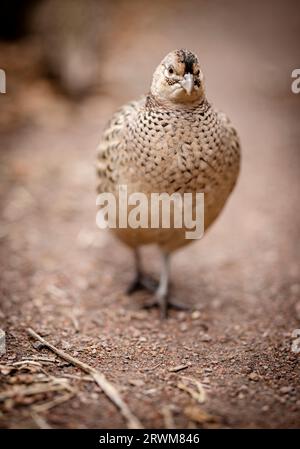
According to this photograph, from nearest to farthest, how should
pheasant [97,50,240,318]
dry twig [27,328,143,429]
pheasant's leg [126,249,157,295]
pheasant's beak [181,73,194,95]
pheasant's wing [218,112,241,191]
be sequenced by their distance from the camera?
dry twig [27,328,143,429]
pheasant's beak [181,73,194,95]
pheasant [97,50,240,318]
pheasant's wing [218,112,241,191]
pheasant's leg [126,249,157,295]

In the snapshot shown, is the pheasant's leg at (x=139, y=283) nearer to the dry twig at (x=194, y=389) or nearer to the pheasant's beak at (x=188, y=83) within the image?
the dry twig at (x=194, y=389)

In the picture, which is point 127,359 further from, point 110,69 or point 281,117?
point 110,69

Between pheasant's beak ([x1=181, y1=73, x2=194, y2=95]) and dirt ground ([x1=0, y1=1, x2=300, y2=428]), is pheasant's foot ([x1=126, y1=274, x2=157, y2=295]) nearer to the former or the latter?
dirt ground ([x1=0, y1=1, x2=300, y2=428])

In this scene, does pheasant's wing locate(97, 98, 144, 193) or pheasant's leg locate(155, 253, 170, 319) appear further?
pheasant's leg locate(155, 253, 170, 319)

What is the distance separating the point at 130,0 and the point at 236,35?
8.97ft

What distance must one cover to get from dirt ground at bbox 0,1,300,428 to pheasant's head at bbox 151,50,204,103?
156 cm

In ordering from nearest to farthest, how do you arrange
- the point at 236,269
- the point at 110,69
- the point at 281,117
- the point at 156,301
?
the point at 156,301
the point at 236,269
the point at 281,117
the point at 110,69

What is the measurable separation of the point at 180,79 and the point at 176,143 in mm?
363

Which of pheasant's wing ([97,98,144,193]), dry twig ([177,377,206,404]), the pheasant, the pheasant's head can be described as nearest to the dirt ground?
dry twig ([177,377,206,404])

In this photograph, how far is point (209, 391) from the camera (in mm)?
2680

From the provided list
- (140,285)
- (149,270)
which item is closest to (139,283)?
Answer: (140,285)

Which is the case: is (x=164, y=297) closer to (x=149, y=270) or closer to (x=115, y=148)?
(x=149, y=270)

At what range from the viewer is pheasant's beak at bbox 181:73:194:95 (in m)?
2.81

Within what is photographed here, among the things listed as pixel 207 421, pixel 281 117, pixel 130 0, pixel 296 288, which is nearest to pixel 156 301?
pixel 296 288
